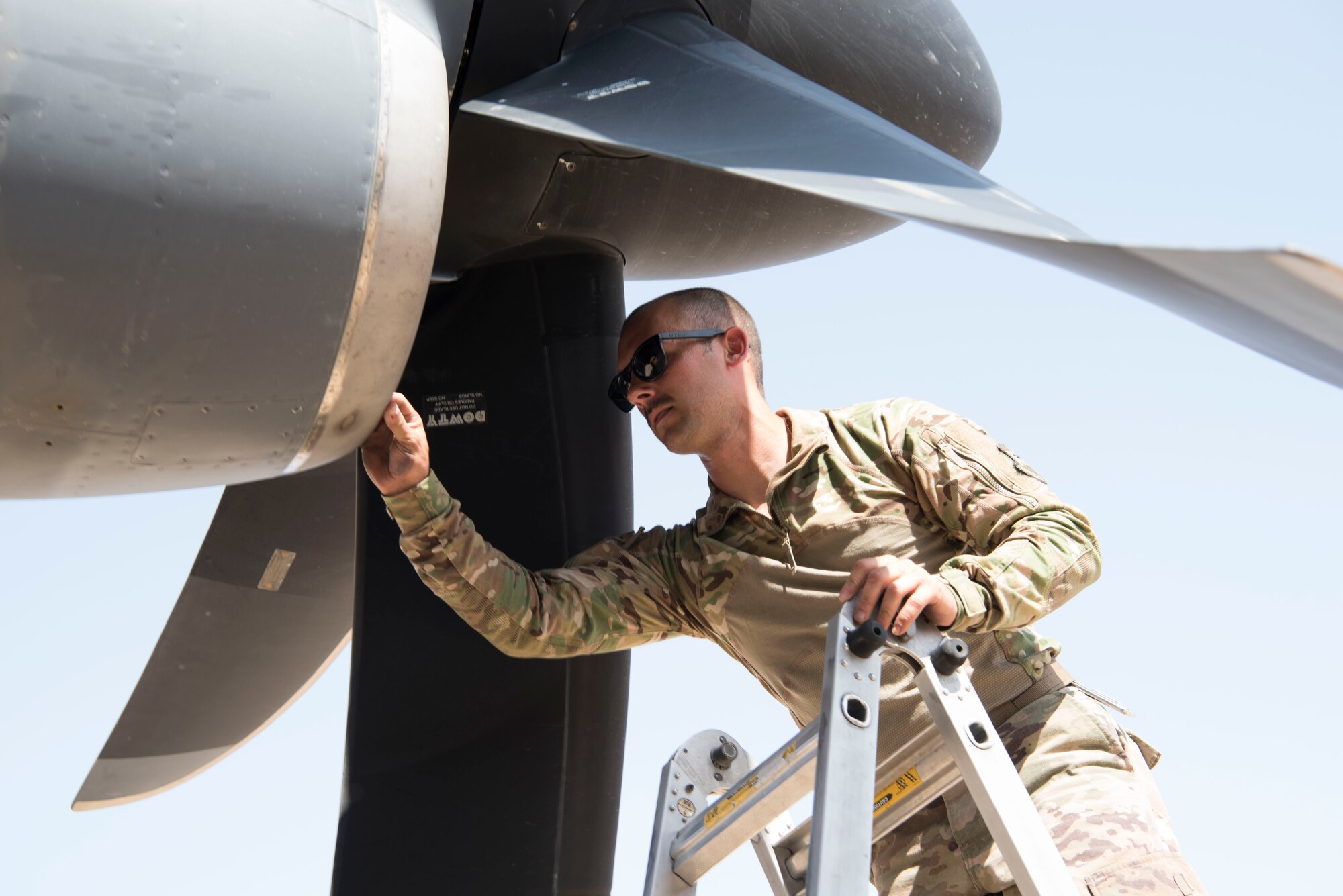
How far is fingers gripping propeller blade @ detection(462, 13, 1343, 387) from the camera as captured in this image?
5.00 feet

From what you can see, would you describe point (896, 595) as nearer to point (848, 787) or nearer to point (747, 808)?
point (848, 787)

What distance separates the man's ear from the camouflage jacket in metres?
0.19

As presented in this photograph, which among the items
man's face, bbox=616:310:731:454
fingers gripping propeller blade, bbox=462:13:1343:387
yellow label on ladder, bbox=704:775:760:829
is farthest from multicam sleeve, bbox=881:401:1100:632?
fingers gripping propeller blade, bbox=462:13:1343:387

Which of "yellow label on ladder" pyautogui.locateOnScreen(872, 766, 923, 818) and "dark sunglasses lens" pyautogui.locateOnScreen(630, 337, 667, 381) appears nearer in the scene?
"yellow label on ladder" pyautogui.locateOnScreen(872, 766, 923, 818)

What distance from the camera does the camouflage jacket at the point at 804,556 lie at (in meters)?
2.68

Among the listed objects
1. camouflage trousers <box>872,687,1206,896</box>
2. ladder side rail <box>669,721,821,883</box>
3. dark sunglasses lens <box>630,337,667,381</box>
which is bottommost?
camouflage trousers <box>872,687,1206,896</box>

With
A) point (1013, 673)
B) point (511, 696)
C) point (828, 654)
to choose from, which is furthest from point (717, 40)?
point (511, 696)

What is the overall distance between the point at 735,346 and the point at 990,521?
2.82 ft

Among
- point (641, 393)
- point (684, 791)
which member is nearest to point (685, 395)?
point (641, 393)

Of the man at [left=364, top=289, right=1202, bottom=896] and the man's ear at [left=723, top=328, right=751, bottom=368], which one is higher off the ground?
the man's ear at [left=723, top=328, right=751, bottom=368]

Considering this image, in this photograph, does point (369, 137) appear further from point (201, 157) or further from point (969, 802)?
point (969, 802)

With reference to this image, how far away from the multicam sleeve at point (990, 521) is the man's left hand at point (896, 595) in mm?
68

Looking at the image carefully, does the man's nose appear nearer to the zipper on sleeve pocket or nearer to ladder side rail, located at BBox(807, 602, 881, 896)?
the zipper on sleeve pocket

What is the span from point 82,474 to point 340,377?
421 millimetres
